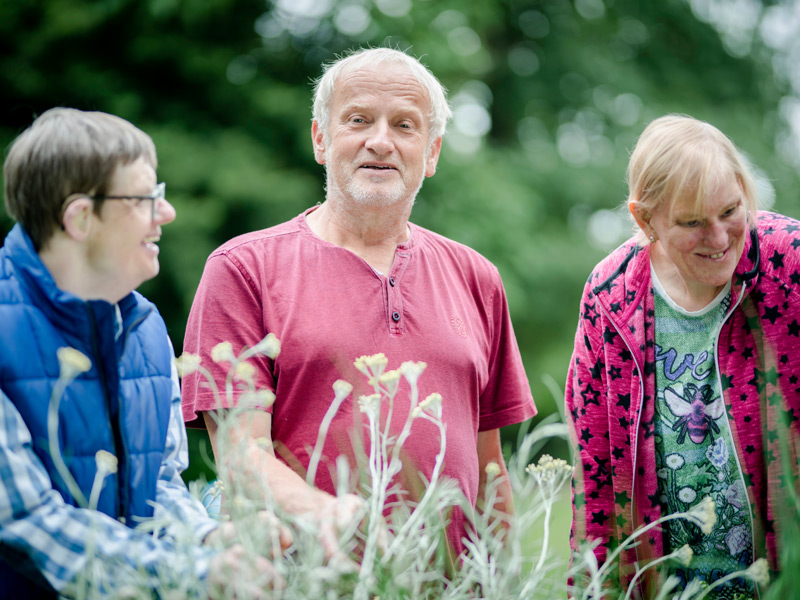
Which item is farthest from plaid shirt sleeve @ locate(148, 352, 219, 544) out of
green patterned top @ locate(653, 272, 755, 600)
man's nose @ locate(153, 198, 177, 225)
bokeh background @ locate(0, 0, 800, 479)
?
bokeh background @ locate(0, 0, 800, 479)

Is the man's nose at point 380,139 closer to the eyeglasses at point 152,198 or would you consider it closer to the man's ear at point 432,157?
the man's ear at point 432,157

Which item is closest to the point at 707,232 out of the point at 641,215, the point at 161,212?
the point at 641,215

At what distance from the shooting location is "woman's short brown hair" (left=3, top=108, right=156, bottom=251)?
162 centimetres

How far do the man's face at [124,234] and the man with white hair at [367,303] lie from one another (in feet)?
1.59

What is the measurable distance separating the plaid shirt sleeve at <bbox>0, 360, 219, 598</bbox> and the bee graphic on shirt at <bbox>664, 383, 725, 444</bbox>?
4.93 feet

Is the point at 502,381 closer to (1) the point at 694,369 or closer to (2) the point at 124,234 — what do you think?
(1) the point at 694,369

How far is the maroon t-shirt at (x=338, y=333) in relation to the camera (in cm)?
221

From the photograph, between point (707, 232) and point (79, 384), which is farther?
point (707, 232)

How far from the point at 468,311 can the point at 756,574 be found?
1.20 meters

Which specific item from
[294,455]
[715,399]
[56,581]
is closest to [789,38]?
[715,399]

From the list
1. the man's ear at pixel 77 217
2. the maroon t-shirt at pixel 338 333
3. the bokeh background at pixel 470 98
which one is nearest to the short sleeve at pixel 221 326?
the maroon t-shirt at pixel 338 333

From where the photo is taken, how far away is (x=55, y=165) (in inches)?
63.6

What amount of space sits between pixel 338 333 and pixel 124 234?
765mm

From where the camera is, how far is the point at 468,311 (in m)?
2.55
